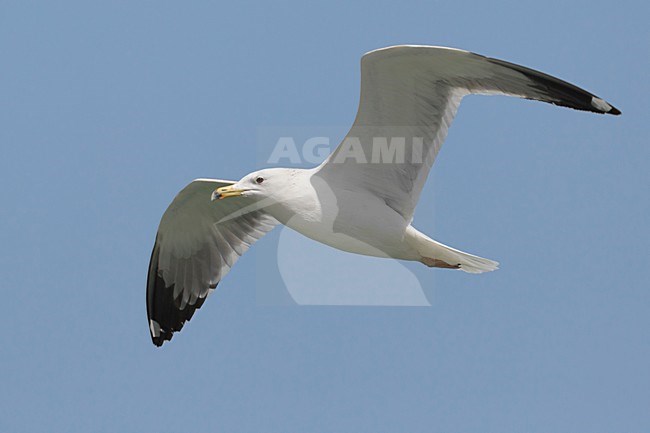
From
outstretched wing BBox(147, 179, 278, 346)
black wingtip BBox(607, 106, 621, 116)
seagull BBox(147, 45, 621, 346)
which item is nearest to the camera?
black wingtip BBox(607, 106, 621, 116)

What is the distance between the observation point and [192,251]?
10.4 meters

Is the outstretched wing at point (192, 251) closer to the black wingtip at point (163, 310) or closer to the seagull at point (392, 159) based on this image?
the black wingtip at point (163, 310)

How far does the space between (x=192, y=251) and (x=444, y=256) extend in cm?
287

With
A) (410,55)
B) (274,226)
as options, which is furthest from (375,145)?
(274,226)

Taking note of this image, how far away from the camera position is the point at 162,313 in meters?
10.6

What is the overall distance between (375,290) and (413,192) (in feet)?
3.94

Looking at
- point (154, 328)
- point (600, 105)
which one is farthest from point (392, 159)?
point (154, 328)

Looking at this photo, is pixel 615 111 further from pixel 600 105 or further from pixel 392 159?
pixel 392 159

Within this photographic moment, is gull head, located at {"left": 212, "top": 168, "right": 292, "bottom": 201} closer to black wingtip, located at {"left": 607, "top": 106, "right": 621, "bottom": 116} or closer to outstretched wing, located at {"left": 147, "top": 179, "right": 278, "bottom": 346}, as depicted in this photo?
outstretched wing, located at {"left": 147, "top": 179, "right": 278, "bottom": 346}

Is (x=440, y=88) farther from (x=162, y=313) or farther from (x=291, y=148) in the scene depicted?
(x=162, y=313)

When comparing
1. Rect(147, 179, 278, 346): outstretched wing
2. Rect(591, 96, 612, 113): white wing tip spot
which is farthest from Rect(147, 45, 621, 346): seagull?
Rect(147, 179, 278, 346): outstretched wing

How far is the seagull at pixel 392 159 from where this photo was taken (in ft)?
25.8

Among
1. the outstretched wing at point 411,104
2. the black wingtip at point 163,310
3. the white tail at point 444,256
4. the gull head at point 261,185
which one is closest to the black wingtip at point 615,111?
the outstretched wing at point 411,104

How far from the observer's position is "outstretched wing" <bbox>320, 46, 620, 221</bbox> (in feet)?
25.7
